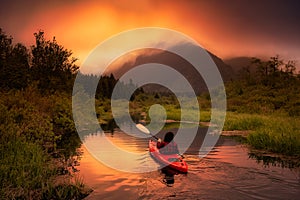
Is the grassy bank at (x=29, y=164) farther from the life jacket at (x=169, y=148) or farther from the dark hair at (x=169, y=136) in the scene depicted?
the dark hair at (x=169, y=136)

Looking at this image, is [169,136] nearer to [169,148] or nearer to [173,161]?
[169,148]

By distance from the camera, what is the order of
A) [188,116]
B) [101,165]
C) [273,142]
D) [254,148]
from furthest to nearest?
[188,116], [254,148], [273,142], [101,165]

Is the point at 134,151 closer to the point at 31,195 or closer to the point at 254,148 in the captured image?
the point at 254,148

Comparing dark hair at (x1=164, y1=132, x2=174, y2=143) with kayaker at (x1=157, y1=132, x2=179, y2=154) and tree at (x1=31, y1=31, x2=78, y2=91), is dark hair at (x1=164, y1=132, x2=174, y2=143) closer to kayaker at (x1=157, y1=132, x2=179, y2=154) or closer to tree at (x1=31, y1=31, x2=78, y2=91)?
kayaker at (x1=157, y1=132, x2=179, y2=154)

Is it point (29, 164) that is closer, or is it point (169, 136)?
point (29, 164)

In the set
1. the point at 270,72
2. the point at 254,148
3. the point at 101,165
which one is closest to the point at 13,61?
the point at 101,165

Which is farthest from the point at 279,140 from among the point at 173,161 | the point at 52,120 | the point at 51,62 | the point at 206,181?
the point at 51,62

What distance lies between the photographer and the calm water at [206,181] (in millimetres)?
12039

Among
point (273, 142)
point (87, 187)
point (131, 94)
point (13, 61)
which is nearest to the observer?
point (87, 187)

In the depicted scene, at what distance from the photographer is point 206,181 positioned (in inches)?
547

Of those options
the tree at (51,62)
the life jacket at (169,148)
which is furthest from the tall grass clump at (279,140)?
the tree at (51,62)

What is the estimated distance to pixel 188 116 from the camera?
1976 inches

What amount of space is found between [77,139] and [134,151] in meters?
7.99

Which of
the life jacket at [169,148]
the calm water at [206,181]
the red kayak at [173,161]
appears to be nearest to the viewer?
the calm water at [206,181]
